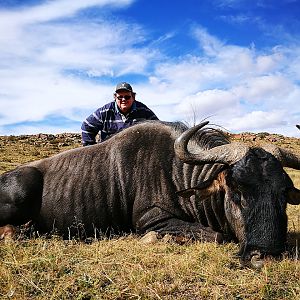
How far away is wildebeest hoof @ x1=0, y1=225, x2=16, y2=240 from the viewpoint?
5762 millimetres

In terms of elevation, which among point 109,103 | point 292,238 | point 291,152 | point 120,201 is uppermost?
point 109,103

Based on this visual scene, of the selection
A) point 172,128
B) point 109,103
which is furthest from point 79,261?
point 109,103

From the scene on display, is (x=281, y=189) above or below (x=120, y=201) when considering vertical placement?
above

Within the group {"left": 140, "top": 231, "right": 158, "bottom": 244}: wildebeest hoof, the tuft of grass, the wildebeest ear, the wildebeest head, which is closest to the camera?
the tuft of grass

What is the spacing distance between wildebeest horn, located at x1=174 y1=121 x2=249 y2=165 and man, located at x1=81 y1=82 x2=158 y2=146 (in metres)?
3.06

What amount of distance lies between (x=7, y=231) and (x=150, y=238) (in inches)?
78.0

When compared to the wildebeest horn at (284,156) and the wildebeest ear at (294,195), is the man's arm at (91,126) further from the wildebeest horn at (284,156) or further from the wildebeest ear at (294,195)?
the wildebeest ear at (294,195)

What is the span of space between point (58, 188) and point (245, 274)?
331 cm

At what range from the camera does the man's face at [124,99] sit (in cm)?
799

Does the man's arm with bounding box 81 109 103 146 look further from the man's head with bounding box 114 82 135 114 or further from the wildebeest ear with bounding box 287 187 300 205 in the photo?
the wildebeest ear with bounding box 287 187 300 205

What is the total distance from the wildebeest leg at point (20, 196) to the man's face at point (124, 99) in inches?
93.1

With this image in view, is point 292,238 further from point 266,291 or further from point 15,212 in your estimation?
point 15,212

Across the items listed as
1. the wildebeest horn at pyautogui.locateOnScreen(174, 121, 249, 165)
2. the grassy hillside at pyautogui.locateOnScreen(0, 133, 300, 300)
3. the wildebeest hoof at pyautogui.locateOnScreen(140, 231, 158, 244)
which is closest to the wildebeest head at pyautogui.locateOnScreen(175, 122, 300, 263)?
the wildebeest horn at pyautogui.locateOnScreen(174, 121, 249, 165)

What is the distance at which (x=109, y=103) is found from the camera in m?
8.22
